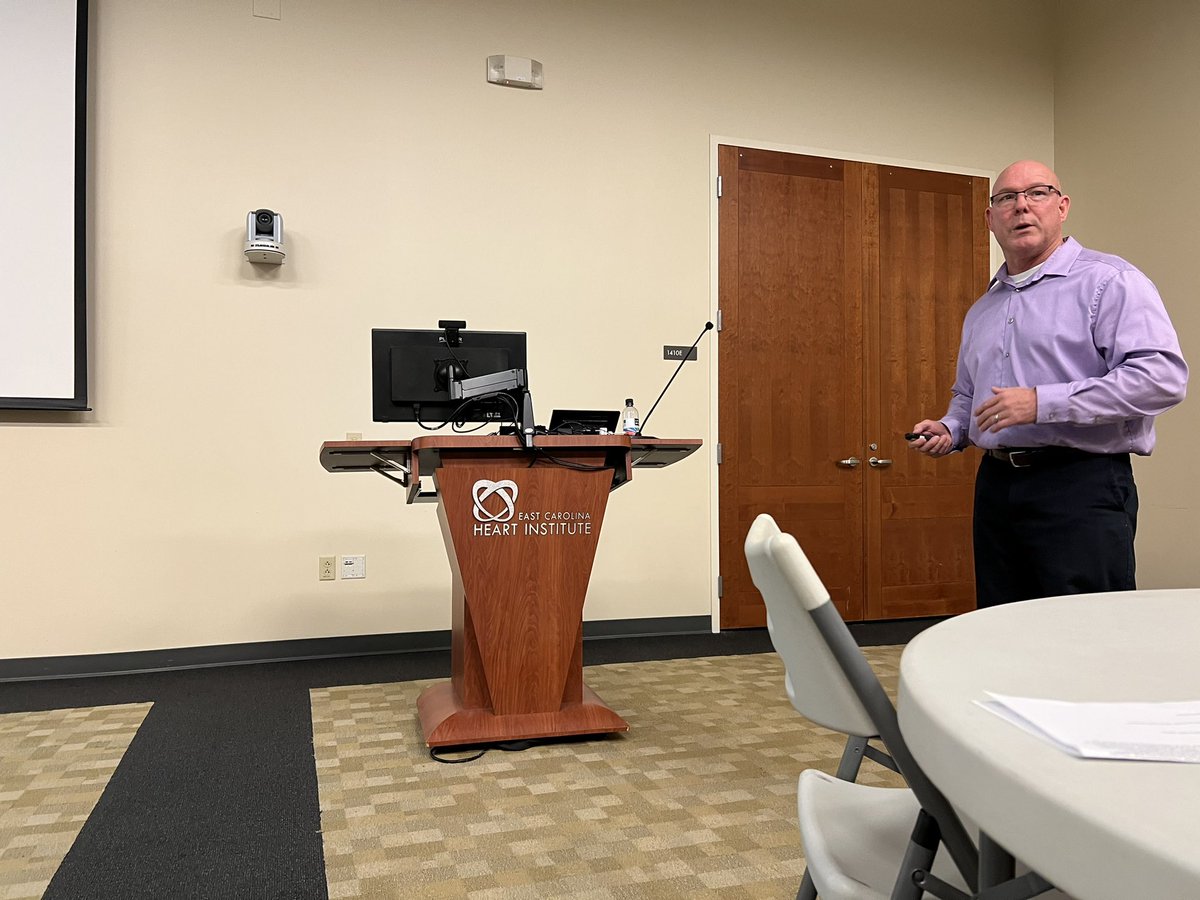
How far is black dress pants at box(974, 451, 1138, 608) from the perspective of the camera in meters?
2.10

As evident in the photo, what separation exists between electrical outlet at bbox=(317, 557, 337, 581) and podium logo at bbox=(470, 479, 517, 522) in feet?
5.91

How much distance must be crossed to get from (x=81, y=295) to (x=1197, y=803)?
14.0ft

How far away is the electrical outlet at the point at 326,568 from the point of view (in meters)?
4.32

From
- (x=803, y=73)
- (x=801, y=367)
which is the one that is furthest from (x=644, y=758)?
(x=803, y=73)

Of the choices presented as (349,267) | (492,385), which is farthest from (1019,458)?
(349,267)

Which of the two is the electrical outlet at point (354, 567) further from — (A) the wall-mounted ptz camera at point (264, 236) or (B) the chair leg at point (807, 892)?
(B) the chair leg at point (807, 892)

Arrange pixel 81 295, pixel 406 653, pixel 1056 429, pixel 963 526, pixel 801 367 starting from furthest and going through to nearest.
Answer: pixel 963 526, pixel 801 367, pixel 406 653, pixel 81 295, pixel 1056 429

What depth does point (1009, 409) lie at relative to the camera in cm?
203

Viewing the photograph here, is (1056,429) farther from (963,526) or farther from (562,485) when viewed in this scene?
(963,526)

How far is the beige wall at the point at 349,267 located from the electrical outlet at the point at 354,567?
4cm

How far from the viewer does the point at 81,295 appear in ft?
12.9

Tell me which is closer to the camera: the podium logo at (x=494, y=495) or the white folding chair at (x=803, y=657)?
the white folding chair at (x=803, y=657)

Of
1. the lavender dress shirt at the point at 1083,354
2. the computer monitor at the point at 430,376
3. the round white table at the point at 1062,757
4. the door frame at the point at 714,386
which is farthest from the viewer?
the door frame at the point at 714,386

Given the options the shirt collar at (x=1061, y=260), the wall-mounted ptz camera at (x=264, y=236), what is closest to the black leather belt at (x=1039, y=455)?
the shirt collar at (x=1061, y=260)
